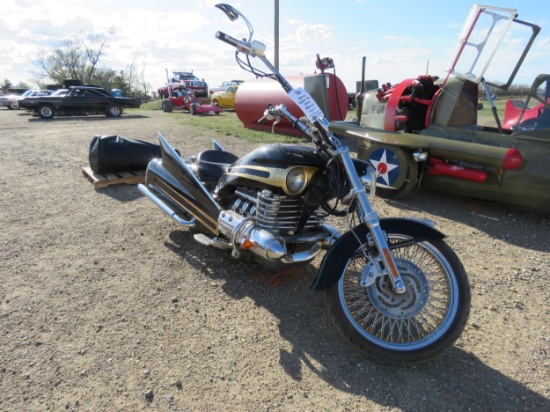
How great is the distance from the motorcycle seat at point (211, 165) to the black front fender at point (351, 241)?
1.68 metres

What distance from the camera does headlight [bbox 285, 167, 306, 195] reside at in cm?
248

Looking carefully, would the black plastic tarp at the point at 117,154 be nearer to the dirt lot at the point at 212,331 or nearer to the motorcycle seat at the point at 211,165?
the dirt lot at the point at 212,331

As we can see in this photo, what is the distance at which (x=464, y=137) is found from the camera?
479 centimetres

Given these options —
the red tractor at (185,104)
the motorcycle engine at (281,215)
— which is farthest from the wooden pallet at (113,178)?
the red tractor at (185,104)

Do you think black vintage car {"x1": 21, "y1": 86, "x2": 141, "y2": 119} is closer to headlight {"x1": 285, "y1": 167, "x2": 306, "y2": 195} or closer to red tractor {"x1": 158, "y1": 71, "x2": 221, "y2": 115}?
red tractor {"x1": 158, "y1": 71, "x2": 221, "y2": 115}

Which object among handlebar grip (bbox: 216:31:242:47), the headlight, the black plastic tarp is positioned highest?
handlebar grip (bbox: 216:31:242:47)

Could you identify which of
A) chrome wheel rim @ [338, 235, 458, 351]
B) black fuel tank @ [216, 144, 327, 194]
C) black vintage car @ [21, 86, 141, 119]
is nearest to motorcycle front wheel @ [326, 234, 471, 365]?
chrome wheel rim @ [338, 235, 458, 351]

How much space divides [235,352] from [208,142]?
7.88m

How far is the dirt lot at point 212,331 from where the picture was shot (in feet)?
6.48

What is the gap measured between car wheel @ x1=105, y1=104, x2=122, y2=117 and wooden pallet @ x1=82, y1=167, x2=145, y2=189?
12977mm

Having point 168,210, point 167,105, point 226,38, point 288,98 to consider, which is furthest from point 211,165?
point 167,105

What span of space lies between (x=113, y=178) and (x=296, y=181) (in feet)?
13.5

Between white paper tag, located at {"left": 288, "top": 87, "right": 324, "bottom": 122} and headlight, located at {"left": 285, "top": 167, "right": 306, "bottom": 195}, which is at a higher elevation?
white paper tag, located at {"left": 288, "top": 87, "right": 324, "bottom": 122}

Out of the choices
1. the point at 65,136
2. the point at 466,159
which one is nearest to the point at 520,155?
the point at 466,159
